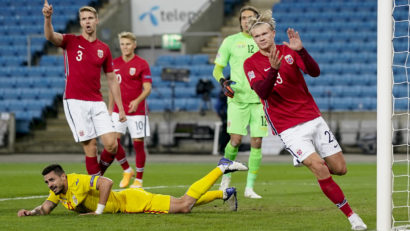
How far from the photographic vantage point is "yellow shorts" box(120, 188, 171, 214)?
7.85m

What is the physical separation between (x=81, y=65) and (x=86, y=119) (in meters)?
0.67

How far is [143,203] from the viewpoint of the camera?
7859 mm

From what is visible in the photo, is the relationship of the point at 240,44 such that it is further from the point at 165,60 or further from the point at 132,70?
the point at 165,60

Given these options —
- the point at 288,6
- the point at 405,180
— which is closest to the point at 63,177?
the point at 405,180

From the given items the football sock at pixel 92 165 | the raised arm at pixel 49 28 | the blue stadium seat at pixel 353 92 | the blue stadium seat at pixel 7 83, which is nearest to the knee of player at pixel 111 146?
the football sock at pixel 92 165

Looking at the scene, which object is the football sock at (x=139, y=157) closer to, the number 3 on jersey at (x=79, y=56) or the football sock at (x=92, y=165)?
the football sock at (x=92, y=165)

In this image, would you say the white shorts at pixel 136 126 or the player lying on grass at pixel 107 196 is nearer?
the player lying on grass at pixel 107 196

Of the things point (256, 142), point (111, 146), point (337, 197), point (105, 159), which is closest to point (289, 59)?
point (337, 197)

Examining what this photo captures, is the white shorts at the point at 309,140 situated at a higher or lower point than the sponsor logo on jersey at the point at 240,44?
lower

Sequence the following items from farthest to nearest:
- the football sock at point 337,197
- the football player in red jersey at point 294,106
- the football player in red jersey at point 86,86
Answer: the football player in red jersey at point 86,86 < the football player in red jersey at point 294,106 < the football sock at point 337,197

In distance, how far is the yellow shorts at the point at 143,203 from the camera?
7.85 meters

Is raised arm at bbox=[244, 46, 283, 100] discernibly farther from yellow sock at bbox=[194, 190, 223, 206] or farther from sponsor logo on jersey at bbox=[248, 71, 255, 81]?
yellow sock at bbox=[194, 190, 223, 206]

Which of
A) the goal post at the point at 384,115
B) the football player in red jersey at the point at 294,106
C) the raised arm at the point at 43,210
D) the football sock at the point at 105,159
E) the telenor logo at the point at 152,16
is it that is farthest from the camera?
the telenor logo at the point at 152,16

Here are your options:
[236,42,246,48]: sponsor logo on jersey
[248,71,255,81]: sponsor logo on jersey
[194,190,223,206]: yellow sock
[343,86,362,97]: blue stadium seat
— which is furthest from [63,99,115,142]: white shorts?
[343,86,362,97]: blue stadium seat
